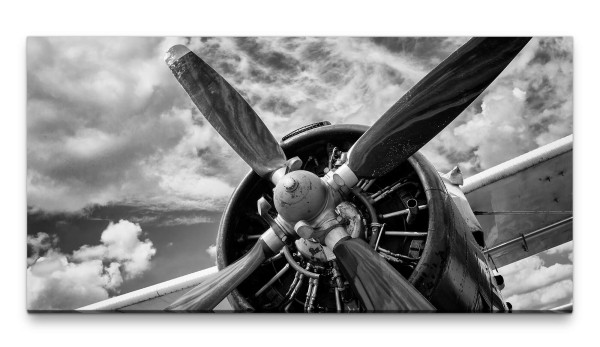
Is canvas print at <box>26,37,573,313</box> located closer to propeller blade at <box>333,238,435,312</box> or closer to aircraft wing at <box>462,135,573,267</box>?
aircraft wing at <box>462,135,573,267</box>

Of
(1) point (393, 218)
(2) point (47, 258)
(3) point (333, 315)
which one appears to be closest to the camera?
(1) point (393, 218)

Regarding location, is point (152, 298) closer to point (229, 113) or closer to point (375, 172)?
point (229, 113)

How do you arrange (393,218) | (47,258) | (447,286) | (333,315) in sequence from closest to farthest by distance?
(447,286)
(393,218)
(333,315)
(47,258)

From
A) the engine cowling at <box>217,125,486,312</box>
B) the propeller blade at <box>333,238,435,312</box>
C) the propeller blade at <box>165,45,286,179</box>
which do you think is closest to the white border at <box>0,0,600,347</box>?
the engine cowling at <box>217,125,486,312</box>

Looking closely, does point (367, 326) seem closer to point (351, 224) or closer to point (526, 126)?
point (351, 224)

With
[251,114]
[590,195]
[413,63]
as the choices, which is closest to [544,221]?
[590,195]
